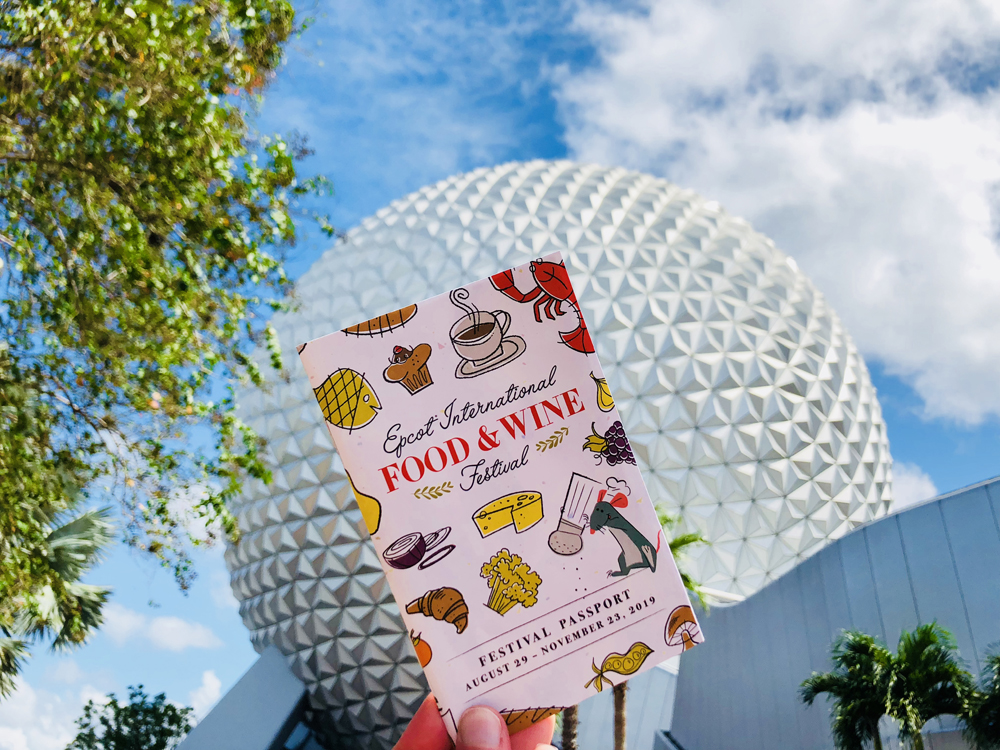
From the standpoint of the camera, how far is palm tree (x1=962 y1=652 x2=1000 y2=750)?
7078mm

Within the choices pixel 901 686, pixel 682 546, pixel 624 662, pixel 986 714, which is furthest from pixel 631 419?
pixel 624 662

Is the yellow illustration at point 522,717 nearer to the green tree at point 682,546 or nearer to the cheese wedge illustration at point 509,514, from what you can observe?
the cheese wedge illustration at point 509,514

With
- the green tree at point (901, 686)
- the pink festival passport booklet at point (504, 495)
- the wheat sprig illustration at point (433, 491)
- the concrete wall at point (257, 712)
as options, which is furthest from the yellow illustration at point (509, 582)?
the concrete wall at point (257, 712)

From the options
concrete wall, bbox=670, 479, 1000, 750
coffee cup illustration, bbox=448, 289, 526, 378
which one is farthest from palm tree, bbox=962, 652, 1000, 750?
coffee cup illustration, bbox=448, 289, 526, 378

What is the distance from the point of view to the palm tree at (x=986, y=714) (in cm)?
708

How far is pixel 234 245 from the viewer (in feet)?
25.2

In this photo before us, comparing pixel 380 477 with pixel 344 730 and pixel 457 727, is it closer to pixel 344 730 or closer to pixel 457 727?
pixel 457 727

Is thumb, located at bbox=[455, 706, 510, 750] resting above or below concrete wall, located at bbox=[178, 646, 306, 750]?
below

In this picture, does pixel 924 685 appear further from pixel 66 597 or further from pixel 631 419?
pixel 66 597

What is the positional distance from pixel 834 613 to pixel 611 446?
10.5m

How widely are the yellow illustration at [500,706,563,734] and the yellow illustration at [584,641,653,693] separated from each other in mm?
150

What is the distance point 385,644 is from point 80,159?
12580 mm

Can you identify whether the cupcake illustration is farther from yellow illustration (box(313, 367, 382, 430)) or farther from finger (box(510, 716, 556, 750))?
finger (box(510, 716, 556, 750))

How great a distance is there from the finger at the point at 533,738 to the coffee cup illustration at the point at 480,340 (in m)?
1.12
